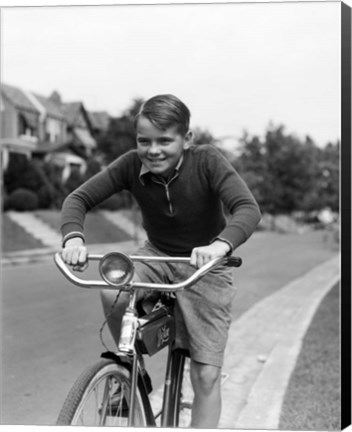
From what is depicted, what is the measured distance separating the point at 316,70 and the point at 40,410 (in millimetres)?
2304

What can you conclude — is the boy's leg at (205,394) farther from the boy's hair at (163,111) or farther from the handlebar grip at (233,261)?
the boy's hair at (163,111)

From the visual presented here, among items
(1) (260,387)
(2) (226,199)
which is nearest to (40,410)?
(1) (260,387)

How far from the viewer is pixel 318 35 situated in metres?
3.09

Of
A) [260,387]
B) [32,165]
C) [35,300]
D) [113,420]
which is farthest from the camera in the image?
[32,165]

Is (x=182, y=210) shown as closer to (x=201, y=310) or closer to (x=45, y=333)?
(x=201, y=310)

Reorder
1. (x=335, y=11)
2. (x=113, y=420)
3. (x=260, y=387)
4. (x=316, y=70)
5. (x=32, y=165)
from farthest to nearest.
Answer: (x=32, y=165), (x=260, y=387), (x=316, y=70), (x=335, y=11), (x=113, y=420)

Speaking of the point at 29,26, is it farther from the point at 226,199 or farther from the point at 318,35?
the point at 226,199

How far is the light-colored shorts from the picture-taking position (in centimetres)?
233

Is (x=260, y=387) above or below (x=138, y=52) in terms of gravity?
below

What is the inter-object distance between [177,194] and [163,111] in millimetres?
310

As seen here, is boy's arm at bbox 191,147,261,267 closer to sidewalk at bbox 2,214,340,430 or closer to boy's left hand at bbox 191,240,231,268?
boy's left hand at bbox 191,240,231,268

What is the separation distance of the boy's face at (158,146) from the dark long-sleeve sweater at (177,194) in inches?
2.1

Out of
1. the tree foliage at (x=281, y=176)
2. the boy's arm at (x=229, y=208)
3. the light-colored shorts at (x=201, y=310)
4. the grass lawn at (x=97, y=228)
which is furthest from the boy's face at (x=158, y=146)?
the grass lawn at (x=97, y=228)

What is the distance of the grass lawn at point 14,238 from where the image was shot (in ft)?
44.3
